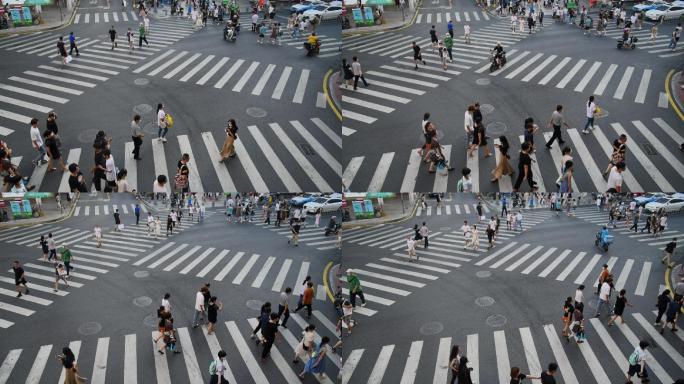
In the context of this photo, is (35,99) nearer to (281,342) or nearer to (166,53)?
(166,53)

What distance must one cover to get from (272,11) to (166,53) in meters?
4.48

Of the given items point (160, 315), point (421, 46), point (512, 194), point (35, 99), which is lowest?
point (160, 315)

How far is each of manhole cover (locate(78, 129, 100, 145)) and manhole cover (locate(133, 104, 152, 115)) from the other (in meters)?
1.40

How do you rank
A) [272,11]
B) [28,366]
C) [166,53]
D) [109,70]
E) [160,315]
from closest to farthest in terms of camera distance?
1. [28,366]
2. [160,315]
3. [109,70]
4. [166,53]
5. [272,11]

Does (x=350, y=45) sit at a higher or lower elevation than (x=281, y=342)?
higher

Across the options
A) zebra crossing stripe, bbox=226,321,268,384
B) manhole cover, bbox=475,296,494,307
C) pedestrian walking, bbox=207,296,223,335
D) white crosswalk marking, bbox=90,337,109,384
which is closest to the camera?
white crosswalk marking, bbox=90,337,109,384

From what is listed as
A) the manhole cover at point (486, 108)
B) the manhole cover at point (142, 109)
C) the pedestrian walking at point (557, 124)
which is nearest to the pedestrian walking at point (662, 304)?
the pedestrian walking at point (557, 124)

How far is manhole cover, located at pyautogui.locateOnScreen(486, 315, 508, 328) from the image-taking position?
1387 cm

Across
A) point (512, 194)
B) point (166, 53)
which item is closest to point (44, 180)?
point (166, 53)

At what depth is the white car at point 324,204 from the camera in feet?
47.2

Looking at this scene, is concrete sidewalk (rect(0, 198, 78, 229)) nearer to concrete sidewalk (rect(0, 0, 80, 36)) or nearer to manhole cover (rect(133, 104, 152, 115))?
manhole cover (rect(133, 104, 152, 115))

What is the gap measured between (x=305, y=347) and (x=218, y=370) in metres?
2.12

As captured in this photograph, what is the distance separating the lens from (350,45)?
56.1ft

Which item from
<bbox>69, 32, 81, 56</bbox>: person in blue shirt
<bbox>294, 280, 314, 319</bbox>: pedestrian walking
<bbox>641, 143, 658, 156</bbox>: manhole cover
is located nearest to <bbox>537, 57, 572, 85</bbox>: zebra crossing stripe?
<bbox>641, 143, 658, 156</bbox>: manhole cover
